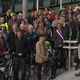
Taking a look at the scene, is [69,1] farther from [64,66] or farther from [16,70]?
[16,70]

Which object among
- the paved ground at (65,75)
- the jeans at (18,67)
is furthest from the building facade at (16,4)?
the jeans at (18,67)

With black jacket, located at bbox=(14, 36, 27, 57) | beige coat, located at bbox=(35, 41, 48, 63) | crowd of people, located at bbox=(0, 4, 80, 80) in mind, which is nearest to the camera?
black jacket, located at bbox=(14, 36, 27, 57)

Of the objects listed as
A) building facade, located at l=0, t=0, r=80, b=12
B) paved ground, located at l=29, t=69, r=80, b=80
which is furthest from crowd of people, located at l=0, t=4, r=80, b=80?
building facade, located at l=0, t=0, r=80, b=12

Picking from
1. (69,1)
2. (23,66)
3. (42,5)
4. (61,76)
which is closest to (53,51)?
(61,76)

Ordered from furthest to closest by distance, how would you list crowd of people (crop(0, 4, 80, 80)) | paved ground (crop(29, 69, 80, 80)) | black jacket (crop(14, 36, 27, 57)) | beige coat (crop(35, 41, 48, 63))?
paved ground (crop(29, 69, 80, 80)) < beige coat (crop(35, 41, 48, 63)) < crowd of people (crop(0, 4, 80, 80)) < black jacket (crop(14, 36, 27, 57))

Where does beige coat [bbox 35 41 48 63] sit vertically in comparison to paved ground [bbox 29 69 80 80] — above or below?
above

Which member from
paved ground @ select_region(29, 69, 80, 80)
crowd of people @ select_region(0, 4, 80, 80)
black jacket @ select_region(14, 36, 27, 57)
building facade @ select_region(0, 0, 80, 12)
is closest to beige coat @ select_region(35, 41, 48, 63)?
crowd of people @ select_region(0, 4, 80, 80)

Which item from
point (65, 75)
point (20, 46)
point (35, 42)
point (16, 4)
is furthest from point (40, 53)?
point (16, 4)

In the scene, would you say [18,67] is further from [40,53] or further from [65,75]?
[65,75]

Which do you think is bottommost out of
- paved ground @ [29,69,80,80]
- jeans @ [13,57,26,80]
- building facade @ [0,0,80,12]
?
paved ground @ [29,69,80,80]

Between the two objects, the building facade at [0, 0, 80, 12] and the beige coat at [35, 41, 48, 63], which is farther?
the building facade at [0, 0, 80, 12]

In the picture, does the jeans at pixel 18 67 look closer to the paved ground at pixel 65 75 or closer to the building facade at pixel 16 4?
the paved ground at pixel 65 75

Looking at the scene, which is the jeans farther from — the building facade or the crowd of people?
the building facade

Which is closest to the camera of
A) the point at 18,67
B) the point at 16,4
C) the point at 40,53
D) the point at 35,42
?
the point at 18,67
